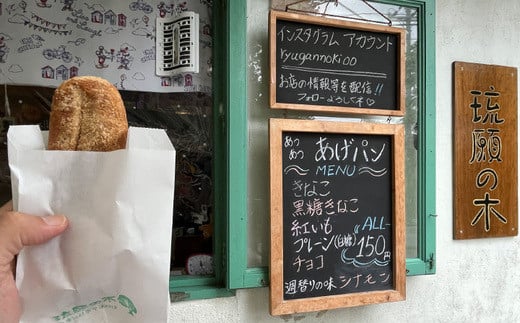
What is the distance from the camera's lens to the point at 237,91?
1734mm

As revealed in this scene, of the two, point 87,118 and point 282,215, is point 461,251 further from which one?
point 87,118

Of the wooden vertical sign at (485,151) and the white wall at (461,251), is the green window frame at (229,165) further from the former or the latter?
the wooden vertical sign at (485,151)

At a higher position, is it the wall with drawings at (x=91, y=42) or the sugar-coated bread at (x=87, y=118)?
the wall with drawings at (x=91, y=42)

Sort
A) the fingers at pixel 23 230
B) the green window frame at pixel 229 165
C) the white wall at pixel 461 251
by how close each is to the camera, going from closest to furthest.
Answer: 1. the fingers at pixel 23 230
2. the green window frame at pixel 229 165
3. the white wall at pixel 461 251

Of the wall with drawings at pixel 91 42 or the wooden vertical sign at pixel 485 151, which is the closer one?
the wall with drawings at pixel 91 42

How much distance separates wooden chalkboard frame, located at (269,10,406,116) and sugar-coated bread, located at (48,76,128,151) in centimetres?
90

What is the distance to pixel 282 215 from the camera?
5.81 feet

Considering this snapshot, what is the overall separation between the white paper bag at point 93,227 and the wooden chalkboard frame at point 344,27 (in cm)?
95

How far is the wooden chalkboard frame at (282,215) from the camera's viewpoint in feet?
5.69

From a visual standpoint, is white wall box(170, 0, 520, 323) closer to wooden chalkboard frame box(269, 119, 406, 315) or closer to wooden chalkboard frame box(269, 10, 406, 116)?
wooden chalkboard frame box(269, 119, 406, 315)

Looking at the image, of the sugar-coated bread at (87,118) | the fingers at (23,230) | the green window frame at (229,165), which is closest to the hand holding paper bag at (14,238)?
the fingers at (23,230)

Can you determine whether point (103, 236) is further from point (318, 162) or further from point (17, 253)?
point (318, 162)

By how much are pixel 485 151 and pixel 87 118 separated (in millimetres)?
2003

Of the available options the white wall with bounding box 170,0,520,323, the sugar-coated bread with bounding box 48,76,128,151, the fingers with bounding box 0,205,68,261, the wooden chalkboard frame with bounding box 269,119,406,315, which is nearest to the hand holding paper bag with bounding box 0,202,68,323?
the fingers with bounding box 0,205,68,261
